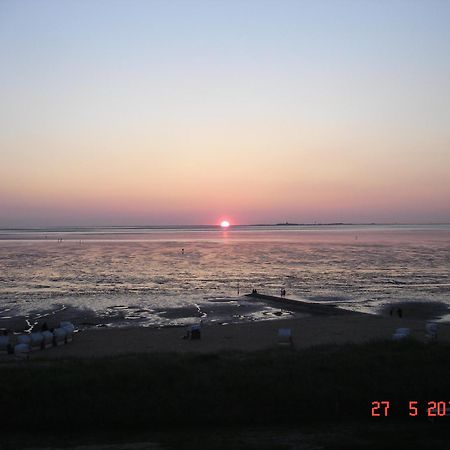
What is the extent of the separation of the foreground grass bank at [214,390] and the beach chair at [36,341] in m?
6.49

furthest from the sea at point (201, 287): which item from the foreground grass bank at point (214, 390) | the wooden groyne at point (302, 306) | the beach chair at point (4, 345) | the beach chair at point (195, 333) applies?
the foreground grass bank at point (214, 390)

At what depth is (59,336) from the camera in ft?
85.7

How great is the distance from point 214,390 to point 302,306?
25.4 meters

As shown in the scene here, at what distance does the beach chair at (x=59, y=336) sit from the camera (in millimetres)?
25891

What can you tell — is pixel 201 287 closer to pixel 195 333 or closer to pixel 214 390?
pixel 195 333

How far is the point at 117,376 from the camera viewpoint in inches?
656

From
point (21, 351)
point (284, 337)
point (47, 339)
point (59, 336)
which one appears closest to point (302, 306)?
point (284, 337)

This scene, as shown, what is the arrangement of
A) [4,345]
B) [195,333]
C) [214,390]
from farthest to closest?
[195,333] → [4,345] → [214,390]

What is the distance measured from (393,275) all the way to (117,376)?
164 ft

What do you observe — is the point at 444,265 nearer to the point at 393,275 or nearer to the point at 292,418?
the point at 393,275

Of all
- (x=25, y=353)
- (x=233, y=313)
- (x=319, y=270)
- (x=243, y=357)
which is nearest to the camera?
(x=243, y=357)

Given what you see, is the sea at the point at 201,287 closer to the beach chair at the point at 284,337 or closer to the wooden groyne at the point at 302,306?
the wooden groyne at the point at 302,306

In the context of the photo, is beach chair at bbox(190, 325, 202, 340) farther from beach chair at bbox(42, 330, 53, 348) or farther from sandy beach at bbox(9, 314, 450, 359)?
beach chair at bbox(42, 330, 53, 348)

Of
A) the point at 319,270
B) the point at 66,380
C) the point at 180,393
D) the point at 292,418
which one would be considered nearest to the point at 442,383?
the point at 292,418
